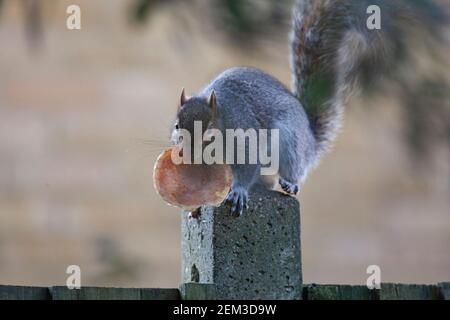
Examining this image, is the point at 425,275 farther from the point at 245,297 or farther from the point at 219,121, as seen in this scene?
the point at 245,297

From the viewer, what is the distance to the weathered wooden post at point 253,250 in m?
1.48

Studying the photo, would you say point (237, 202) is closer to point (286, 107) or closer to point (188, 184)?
point (188, 184)

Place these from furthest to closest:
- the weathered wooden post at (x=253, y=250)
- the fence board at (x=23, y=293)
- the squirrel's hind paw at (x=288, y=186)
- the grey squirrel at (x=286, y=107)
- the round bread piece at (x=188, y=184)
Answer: the squirrel's hind paw at (x=288, y=186)
the grey squirrel at (x=286, y=107)
the round bread piece at (x=188, y=184)
the weathered wooden post at (x=253, y=250)
the fence board at (x=23, y=293)

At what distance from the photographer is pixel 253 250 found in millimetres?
1520

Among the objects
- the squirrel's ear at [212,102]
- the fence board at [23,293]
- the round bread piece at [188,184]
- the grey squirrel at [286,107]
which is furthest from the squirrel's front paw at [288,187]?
the fence board at [23,293]

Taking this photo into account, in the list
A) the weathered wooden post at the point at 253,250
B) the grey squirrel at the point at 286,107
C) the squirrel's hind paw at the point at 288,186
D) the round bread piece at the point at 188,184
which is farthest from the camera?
the squirrel's hind paw at the point at 288,186

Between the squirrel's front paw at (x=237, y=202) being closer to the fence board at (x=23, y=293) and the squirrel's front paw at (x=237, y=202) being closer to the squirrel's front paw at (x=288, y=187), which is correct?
the fence board at (x=23, y=293)

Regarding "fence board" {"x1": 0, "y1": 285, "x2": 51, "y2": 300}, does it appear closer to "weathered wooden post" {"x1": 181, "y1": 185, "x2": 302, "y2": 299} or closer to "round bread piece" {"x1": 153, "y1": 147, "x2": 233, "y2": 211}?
"weathered wooden post" {"x1": 181, "y1": 185, "x2": 302, "y2": 299}

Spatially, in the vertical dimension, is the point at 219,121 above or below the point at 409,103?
above

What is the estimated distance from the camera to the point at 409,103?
0.54 metres
